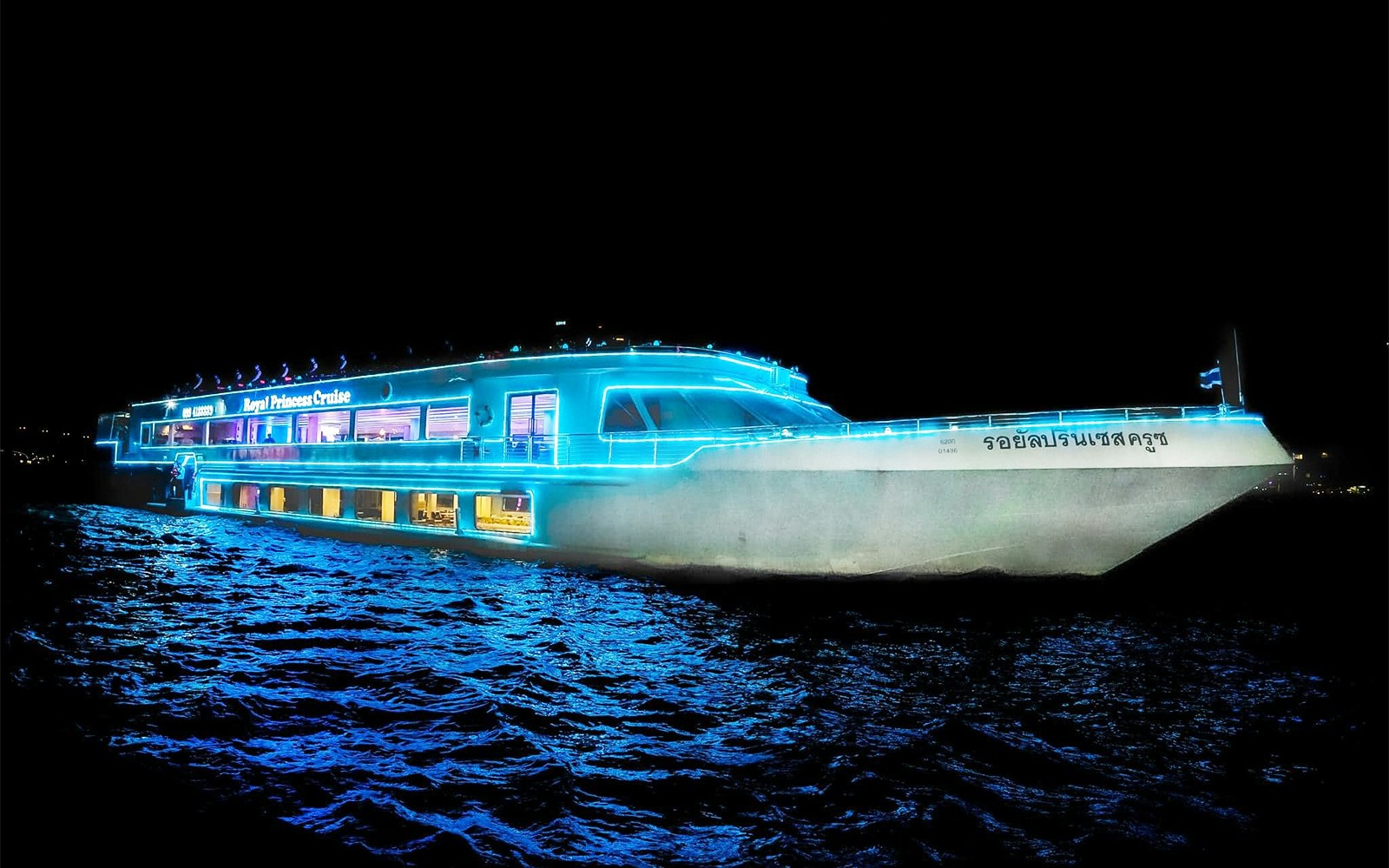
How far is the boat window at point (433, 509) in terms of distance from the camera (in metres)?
17.5

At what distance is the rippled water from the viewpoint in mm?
4078

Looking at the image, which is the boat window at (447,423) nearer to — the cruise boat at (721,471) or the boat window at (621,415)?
the cruise boat at (721,471)

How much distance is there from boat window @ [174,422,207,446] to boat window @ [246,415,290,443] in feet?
14.2

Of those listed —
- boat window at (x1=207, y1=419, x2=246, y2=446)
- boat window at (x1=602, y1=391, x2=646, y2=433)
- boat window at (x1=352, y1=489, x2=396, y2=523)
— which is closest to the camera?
boat window at (x1=602, y1=391, x2=646, y2=433)

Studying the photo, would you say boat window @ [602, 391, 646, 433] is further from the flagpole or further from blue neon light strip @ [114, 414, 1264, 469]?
the flagpole

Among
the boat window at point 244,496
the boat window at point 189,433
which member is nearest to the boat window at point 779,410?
the boat window at point 244,496

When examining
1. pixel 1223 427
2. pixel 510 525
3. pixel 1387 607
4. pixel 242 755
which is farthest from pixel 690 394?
pixel 1387 607

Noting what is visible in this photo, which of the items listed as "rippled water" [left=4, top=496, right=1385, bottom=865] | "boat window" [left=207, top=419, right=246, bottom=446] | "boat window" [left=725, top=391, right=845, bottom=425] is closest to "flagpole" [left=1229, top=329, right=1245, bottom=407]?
"rippled water" [left=4, top=496, right=1385, bottom=865]

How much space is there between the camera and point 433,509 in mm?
17859

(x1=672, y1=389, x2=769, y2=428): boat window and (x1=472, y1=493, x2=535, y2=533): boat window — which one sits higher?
(x1=672, y1=389, x2=769, y2=428): boat window

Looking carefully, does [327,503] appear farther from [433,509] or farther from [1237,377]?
[1237,377]

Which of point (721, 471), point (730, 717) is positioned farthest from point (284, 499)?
point (730, 717)

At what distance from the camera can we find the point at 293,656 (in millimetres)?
7301

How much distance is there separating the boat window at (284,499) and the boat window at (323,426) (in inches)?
60.4
